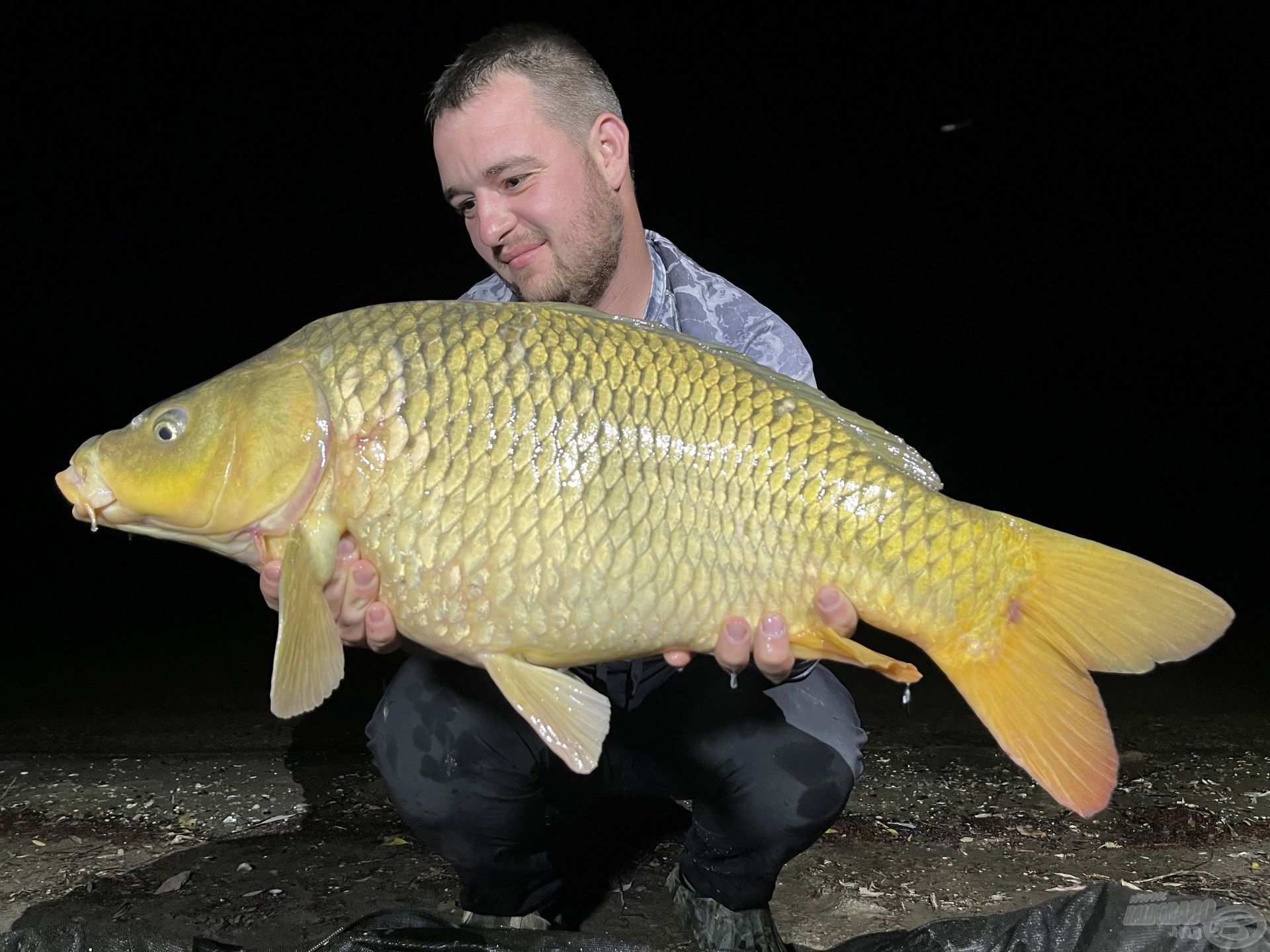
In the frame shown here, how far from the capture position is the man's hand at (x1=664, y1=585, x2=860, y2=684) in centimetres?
126

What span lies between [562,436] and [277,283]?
9649mm

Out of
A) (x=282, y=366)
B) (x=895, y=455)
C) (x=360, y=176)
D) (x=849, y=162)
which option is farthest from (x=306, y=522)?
(x=849, y=162)

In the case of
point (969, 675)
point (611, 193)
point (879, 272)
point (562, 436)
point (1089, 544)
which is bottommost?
point (879, 272)

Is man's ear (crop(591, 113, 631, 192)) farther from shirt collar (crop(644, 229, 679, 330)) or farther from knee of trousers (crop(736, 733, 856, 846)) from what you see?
knee of trousers (crop(736, 733, 856, 846))

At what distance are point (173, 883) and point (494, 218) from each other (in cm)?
125

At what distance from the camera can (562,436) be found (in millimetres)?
1260

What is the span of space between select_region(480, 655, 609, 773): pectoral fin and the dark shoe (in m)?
0.49

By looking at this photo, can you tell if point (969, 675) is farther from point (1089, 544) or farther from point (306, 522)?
point (306, 522)

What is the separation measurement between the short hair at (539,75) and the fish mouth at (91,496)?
0.89 m

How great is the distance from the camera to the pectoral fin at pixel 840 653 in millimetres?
1253

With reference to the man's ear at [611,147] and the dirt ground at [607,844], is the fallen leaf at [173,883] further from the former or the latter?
the man's ear at [611,147]

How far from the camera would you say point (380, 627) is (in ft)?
4.28

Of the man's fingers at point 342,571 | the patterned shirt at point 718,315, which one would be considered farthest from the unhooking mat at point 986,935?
the patterned shirt at point 718,315

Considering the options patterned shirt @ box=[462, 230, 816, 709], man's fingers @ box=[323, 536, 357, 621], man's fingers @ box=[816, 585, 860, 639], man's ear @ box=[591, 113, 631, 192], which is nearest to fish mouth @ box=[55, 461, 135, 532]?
man's fingers @ box=[323, 536, 357, 621]
